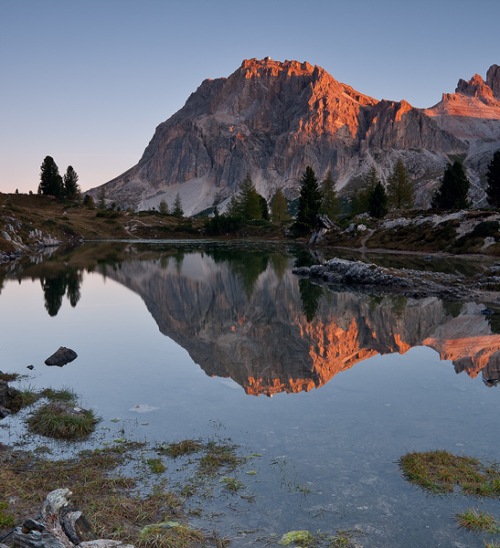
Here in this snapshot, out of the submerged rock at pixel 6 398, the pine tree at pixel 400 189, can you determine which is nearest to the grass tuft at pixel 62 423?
the submerged rock at pixel 6 398

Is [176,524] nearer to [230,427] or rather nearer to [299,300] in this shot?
[230,427]

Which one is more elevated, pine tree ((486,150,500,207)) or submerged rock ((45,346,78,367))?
pine tree ((486,150,500,207))

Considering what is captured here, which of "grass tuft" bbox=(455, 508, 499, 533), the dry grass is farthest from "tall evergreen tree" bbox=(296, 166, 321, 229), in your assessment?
"grass tuft" bbox=(455, 508, 499, 533)

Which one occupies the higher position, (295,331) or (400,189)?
(400,189)

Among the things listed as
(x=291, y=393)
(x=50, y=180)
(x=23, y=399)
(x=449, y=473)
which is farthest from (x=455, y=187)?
(x=50, y=180)

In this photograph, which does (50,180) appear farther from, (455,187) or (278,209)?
(455,187)

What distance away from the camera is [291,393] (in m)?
14.8

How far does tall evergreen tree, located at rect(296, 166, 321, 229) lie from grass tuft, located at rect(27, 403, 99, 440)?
99.8 metres

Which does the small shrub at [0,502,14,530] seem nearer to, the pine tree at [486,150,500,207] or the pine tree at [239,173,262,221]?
the pine tree at [486,150,500,207]

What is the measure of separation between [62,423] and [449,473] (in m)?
9.66

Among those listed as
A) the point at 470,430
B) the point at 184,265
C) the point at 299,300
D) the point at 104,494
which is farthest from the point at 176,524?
the point at 184,265

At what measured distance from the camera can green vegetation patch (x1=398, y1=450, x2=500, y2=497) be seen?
346 inches

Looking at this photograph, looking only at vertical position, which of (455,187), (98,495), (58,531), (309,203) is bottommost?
(98,495)

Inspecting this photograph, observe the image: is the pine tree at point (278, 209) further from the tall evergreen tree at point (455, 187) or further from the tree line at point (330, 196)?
the tall evergreen tree at point (455, 187)
